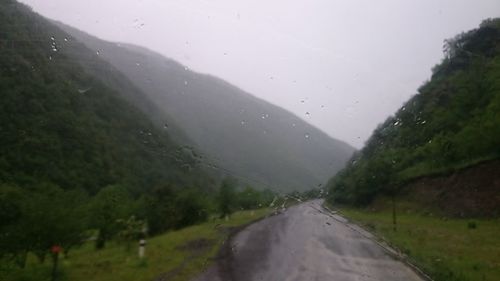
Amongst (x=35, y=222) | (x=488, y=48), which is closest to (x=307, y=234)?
(x=35, y=222)

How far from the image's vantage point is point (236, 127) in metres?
47.3

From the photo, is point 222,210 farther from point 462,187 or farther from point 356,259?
point 356,259

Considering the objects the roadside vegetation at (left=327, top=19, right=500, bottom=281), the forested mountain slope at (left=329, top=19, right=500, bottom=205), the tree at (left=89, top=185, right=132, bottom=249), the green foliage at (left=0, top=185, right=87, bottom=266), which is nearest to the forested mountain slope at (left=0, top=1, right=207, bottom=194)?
the tree at (left=89, top=185, right=132, bottom=249)

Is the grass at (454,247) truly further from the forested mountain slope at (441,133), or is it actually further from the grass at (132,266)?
the forested mountain slope at (441,133)

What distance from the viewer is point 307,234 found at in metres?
22.6

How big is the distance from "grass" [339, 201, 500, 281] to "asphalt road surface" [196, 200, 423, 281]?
3.07 feet

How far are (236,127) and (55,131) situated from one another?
1698 cm

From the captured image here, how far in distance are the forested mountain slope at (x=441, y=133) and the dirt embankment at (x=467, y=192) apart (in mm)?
367

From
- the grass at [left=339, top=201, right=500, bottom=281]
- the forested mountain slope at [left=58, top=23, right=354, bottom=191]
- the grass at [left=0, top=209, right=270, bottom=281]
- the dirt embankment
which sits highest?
the forested mountain slope at [left=58, top=23, right=354, bottom=191]

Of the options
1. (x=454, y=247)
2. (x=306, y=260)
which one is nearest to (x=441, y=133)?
(x=454, y=247)

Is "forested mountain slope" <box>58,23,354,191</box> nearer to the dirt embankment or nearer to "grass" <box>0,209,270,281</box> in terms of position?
the dirt embankment

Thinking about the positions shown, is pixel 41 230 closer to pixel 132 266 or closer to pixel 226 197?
pixel 132 266

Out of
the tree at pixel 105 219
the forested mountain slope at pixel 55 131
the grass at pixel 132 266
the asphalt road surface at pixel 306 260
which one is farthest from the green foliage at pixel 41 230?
the forested mountain slope at pixel 55 131

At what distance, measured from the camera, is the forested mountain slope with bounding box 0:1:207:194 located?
37875 mm
